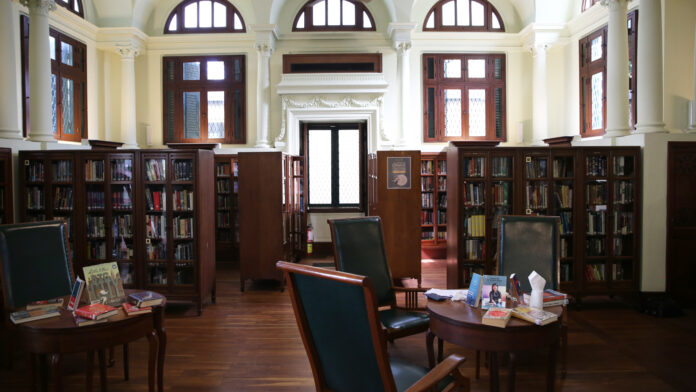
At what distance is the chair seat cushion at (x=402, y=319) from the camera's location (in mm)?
3483

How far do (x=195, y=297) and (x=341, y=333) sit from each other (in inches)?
160

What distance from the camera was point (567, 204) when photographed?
18.8 feet

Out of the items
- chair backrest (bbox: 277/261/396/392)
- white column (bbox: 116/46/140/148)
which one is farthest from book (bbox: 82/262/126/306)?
white column (bbox: 116/46/140/148)

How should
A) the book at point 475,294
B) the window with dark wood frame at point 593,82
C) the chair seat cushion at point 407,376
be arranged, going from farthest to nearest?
the window with dark wood frame at point 593,82
the book at point 475,294
the chair seat cushion at point 407,376

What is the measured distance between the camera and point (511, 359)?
2705 millimetres

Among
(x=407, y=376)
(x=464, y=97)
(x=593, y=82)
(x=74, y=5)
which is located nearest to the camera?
(x=407, y=376)

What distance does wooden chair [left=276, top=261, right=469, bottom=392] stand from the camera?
1.79 m

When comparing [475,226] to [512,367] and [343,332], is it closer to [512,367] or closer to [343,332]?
[512,367]

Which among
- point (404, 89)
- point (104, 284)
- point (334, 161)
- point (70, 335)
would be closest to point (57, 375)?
point (70, 335)

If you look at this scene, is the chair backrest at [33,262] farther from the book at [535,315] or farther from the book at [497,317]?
the book at [535,315]

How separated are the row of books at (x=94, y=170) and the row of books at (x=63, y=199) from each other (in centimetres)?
31

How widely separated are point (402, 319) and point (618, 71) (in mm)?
5142

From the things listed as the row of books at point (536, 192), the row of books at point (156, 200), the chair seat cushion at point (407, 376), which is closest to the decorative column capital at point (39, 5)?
the row of books at point (156, 200)

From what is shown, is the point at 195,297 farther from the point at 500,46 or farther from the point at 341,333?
the point at 500,46
